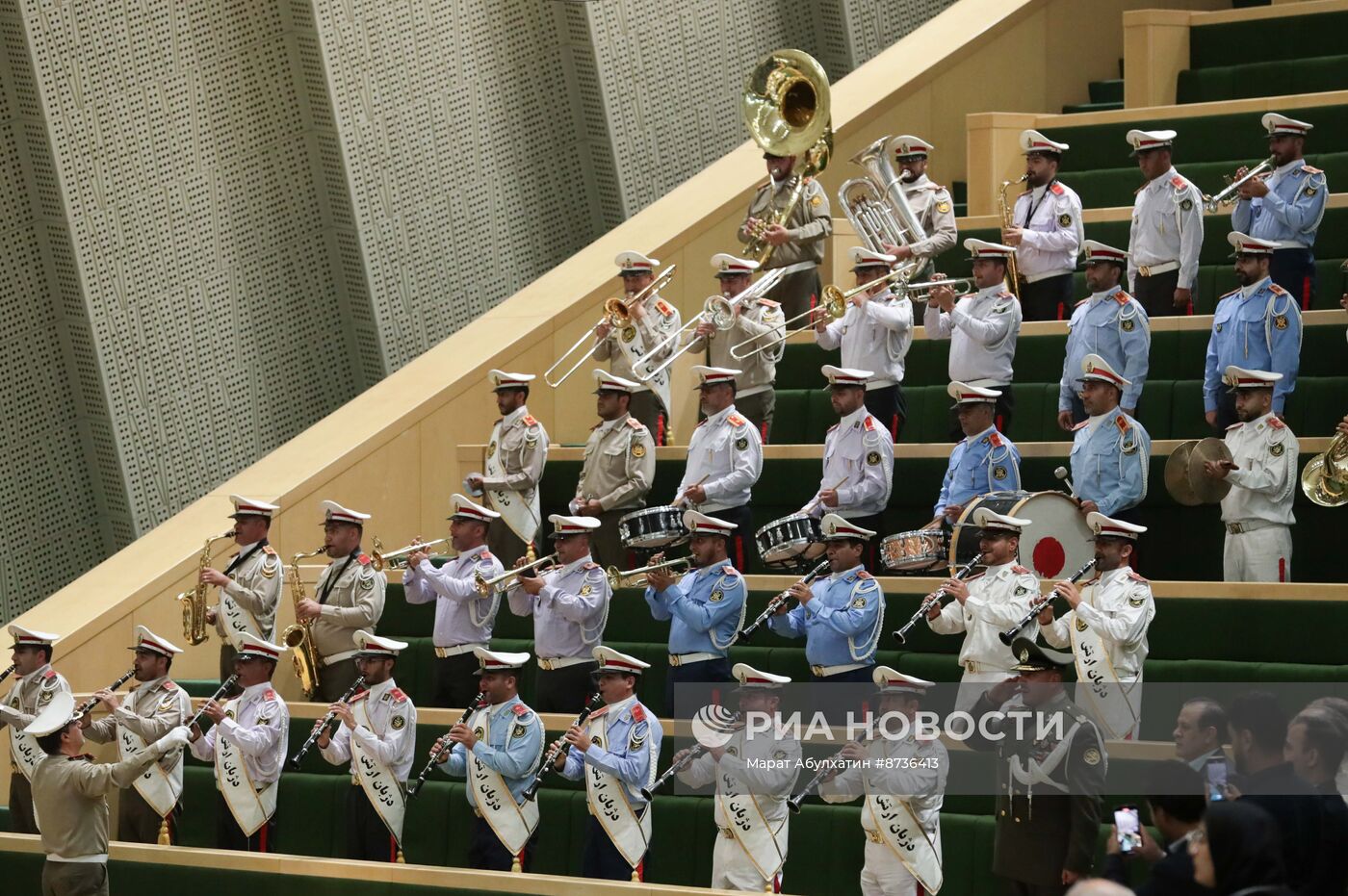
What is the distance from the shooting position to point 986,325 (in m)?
11.2

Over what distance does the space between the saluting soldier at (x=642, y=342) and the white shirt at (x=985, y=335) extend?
68.9 inches

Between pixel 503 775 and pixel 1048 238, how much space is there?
4646 millimetres

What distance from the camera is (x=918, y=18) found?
1819 centimetres

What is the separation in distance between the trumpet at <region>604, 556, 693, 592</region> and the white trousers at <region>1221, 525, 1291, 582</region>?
246cm

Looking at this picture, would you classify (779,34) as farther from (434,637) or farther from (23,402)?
(434,637)

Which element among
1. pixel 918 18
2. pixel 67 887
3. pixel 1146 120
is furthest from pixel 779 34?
pixel 67 887

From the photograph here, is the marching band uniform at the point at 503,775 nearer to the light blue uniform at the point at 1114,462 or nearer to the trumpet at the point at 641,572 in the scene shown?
the trumpet at the point at 641,572

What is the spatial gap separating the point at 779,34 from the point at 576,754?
9.47 meters

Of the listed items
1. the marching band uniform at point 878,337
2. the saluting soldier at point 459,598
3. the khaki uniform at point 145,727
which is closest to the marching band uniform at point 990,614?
the marching band uniform at point 878,337

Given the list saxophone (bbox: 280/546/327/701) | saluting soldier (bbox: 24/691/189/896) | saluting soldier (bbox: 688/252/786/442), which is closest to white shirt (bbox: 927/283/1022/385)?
saluting soldier (bbox: 688/252/786/442)

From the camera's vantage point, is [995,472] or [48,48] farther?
[48,48]

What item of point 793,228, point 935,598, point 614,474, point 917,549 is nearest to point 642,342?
point 793,228

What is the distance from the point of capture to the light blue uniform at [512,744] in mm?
9594

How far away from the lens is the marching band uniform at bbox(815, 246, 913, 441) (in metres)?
11.6
